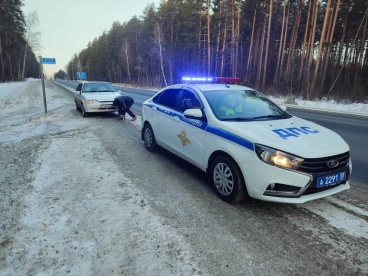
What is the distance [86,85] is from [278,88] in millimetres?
20933

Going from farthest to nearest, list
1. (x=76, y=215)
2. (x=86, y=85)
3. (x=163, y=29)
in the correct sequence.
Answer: (x=163, y=29) → (x=86, y=85) → (x=76, y=215)

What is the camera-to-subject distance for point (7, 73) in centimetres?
5828

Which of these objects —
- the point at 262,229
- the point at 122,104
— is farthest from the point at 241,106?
the point at 122,104

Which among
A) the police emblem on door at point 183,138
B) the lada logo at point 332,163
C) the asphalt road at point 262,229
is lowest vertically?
the asphalt road at point 262,229

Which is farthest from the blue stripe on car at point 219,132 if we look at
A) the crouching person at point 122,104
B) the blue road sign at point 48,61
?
the blue road sign at point 48,61

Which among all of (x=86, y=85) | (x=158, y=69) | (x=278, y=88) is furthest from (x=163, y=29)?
(x=86, y=85)

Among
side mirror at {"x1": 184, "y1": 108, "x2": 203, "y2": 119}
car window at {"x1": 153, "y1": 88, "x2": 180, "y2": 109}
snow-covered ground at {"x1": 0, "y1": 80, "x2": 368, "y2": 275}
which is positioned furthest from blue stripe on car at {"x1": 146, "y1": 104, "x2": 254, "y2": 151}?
snow-covered ground at {"x1": 0, "y1": 80, "x2": 368, "y2": 275}

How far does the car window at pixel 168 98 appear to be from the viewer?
554 centimetres

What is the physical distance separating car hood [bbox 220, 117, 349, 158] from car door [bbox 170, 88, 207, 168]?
575mm

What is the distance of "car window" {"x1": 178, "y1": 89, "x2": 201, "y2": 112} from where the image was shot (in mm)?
4796

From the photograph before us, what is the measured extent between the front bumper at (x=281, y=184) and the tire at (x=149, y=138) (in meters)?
3.24

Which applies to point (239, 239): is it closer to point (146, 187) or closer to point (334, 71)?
point (146, 187)

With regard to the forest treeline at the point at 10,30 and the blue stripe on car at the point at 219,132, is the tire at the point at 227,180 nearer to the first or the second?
the blue stripe on car at the point at 219,132

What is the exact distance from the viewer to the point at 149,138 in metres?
6.51
